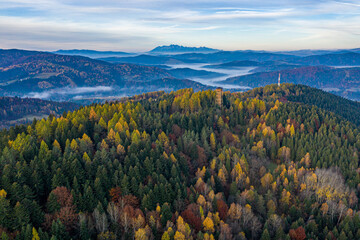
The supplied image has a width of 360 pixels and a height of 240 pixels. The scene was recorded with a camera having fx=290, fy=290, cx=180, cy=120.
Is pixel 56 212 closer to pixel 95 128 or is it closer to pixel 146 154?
pixel 146 154

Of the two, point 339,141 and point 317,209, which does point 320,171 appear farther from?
point 339,141

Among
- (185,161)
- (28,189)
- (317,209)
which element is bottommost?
(317,209)

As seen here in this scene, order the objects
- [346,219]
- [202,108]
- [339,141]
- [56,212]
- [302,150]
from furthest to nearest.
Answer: [202,108] < [339,141] < [302,150] < [346,219] < [56,212]

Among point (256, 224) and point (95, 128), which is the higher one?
point (95, 128)

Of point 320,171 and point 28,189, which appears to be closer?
point 28,189

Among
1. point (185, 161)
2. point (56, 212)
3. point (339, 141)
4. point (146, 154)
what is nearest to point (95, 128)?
point (146, 154)

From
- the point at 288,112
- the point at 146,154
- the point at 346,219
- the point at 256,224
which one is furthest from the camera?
the point at 288,112
